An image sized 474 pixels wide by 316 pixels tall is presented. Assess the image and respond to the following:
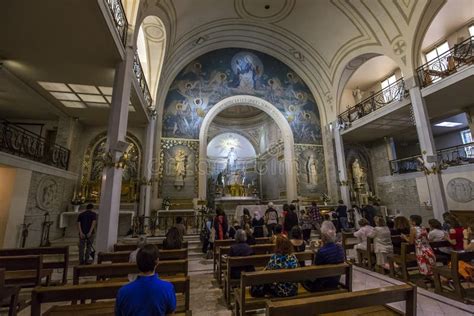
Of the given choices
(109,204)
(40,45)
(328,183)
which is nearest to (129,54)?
(40,45)

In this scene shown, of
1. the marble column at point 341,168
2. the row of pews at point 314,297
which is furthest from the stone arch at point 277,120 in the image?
the row of pews at point 314,297

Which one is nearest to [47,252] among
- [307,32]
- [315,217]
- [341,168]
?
[315,217]

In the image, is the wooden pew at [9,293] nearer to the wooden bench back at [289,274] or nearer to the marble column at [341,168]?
the wooden bench back at [289,274]

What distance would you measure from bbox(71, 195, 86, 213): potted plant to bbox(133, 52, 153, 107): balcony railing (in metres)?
4.96

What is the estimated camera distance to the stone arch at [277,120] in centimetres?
1202

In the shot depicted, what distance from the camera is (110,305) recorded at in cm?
236

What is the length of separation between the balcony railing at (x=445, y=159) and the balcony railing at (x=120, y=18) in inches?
477

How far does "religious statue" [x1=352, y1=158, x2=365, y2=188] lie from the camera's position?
45.2 ft

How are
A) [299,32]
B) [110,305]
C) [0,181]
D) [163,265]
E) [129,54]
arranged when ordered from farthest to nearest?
[299,32] < [0,181] < [129,54] < [163,265] < [110,305]

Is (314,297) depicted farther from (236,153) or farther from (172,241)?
(236,153)

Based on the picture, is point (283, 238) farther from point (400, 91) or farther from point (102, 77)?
point (400, 91)

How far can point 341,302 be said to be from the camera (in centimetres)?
174

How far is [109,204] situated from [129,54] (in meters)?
4.28

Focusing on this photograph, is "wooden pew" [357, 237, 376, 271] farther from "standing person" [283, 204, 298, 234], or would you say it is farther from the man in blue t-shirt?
the man in blue t-shirt
